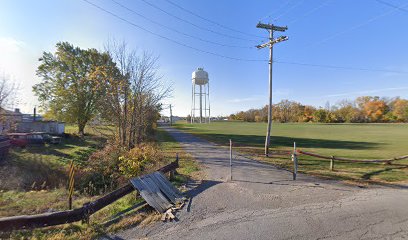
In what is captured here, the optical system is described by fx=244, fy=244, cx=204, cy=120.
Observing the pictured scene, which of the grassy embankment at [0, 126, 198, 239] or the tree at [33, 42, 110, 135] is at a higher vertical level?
the tree at [33, 42, 110, 135]

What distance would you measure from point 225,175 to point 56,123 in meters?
32.7

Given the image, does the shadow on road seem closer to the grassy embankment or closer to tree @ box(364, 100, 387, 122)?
the grassy embankment

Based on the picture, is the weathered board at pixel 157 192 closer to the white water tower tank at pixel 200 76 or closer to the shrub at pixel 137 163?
the shrub at pixel 137 163

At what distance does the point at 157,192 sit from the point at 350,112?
115704mm

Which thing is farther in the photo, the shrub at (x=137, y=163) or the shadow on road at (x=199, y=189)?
the shrub at (x=137, y=163)

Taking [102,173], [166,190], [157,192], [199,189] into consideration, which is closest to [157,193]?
[157,192]

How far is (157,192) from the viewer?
630 centimetres

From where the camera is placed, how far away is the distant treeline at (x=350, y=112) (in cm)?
9787

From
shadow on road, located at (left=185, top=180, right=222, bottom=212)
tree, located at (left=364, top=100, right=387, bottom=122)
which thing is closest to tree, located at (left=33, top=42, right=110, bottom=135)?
shadow on road, located at (left=185, top=180, right=222, bottom=212)

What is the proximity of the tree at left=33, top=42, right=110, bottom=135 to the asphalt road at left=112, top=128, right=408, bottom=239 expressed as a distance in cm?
2974

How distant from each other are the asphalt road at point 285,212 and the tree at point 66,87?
29.7 metres

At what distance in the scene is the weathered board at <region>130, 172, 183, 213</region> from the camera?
5.84 metres

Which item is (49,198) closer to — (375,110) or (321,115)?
(321,115)

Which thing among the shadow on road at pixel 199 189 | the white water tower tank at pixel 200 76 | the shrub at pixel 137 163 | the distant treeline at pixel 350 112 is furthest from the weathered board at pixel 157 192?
the distant treeline at pixel 350 112
